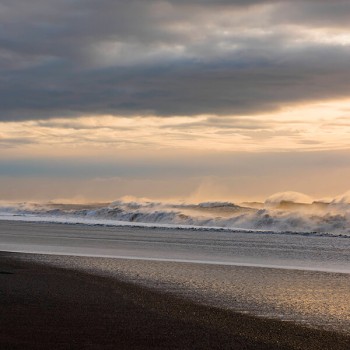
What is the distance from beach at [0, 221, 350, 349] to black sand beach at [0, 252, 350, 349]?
2 centimetres

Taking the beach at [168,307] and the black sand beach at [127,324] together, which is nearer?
the black sand beach at [127,324]

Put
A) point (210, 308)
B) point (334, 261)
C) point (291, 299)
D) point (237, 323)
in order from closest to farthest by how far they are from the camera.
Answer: point (237, 323) → point (210, 308) → point (291, 299) → point (334, 261)

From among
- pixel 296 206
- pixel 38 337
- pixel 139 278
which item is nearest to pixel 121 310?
pixel 38 337

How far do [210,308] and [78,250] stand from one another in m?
17.6

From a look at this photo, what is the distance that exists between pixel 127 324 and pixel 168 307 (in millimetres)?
2320

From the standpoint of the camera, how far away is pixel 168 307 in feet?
44.0

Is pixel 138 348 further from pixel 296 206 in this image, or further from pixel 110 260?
pixel 296 206

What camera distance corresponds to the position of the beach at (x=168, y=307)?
33.3 ft

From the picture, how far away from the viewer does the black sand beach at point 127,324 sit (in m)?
9.76

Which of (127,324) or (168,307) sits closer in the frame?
(127,324)

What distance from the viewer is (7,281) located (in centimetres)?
1631

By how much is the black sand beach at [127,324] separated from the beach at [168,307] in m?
0.02

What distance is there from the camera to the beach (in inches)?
399

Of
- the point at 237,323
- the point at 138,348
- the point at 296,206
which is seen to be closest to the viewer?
the point at 138,348
